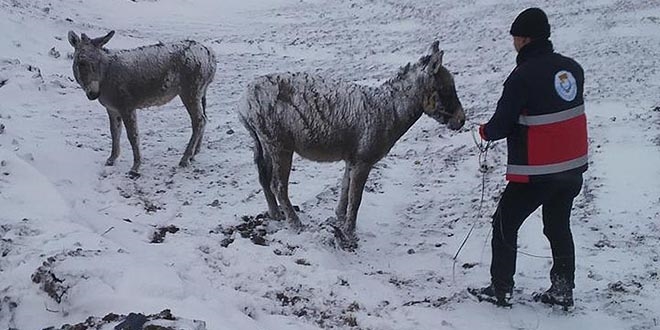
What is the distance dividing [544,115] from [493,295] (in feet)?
5.31

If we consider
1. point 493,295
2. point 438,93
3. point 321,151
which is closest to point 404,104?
point 438,93

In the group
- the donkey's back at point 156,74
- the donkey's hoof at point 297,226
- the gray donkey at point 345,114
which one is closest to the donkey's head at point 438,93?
the gray donkey at point 345,114

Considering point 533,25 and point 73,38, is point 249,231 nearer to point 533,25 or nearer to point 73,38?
point 533,25

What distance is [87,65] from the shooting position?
8.98m

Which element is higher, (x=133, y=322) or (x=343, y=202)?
(x=133, y=322)

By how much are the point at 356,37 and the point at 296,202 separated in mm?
9972

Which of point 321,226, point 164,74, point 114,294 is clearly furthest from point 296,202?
point 114,294

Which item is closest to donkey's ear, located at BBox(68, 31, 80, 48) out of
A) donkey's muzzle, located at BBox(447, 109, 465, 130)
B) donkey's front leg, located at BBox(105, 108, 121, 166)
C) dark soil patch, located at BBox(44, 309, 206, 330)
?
donkey's front leg, located at BBox(105, 108, 121, 166)

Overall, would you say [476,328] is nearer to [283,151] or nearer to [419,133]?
[283,151]

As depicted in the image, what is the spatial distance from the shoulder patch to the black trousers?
621 mm

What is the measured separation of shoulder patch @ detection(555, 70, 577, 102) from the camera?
16.4ft

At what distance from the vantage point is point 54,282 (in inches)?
187

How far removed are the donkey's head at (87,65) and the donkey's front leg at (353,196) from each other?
400 centimetres

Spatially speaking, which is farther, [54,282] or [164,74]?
[164,74]
